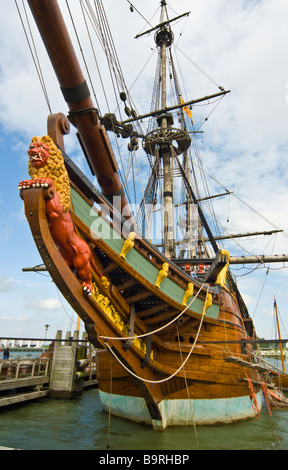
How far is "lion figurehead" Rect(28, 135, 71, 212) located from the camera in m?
3.78

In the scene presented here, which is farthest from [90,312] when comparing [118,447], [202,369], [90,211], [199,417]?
[199,417]

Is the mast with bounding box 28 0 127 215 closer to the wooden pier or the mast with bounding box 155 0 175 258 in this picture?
the mast with bounding box 155 0 175 258

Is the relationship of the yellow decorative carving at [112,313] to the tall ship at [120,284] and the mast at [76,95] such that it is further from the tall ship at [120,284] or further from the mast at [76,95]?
the mast at [76,95]

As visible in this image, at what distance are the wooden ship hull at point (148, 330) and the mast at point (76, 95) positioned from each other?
954 millimetres

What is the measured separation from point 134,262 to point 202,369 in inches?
123

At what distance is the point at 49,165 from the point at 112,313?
2.68 m

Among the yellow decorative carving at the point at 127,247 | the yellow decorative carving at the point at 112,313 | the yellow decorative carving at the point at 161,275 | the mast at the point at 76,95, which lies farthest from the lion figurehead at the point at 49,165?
the yellow decorative carving at the point at 161,275

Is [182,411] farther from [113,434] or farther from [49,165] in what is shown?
[49,165]

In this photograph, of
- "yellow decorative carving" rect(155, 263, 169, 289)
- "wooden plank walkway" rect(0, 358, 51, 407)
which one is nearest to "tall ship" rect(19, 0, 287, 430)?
"yellow decorative carving" rect(155, 263, 169, 289)

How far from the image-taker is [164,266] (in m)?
5.41

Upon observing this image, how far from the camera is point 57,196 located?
3.80 m

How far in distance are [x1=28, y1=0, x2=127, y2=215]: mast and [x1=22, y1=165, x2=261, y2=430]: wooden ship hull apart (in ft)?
3.13

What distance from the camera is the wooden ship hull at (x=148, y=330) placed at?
4.35 m

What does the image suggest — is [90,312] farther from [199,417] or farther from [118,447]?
[199,417]
